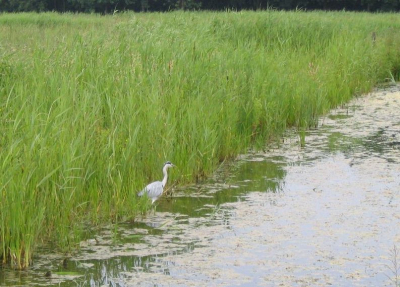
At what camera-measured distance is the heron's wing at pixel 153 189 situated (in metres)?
5.05

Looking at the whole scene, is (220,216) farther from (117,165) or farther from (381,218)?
(381,218)

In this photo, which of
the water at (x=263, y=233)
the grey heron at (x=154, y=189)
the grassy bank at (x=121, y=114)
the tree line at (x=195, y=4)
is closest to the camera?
the water at (x=263, y=233)

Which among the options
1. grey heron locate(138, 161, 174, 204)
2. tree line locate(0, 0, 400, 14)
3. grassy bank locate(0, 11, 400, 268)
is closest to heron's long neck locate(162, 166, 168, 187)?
grey heron locate(138, 161, 174, 204)

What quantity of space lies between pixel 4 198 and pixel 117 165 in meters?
1.25

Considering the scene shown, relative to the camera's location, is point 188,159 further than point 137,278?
Yes

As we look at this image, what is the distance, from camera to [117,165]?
5.17 metres

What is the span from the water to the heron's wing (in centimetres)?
16

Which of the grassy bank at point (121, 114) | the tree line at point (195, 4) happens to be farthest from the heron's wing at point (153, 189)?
the tree line at point (195, 4)

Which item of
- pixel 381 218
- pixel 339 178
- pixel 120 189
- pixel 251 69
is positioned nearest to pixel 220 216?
pixel 120 189

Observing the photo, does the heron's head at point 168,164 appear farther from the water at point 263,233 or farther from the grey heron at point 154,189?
the water at point 263,233

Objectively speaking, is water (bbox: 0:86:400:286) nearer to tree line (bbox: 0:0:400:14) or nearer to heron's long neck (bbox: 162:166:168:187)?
heron's long neck (bbox: 162:166:168:187)

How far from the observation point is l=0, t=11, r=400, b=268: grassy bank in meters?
4.31

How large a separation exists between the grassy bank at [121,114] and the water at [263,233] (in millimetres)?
207

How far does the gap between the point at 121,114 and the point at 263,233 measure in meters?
1.56
